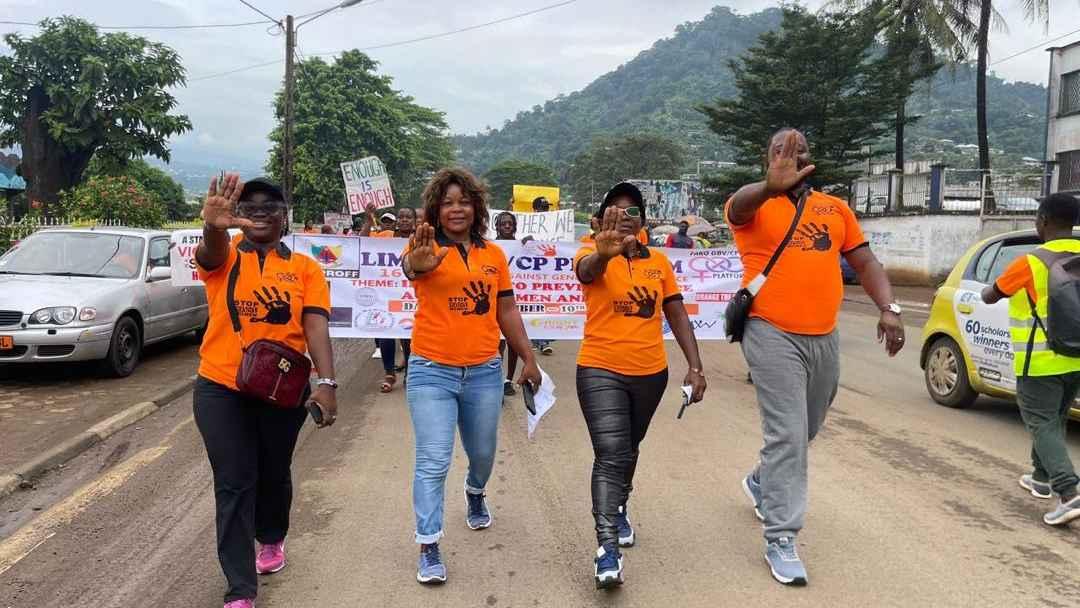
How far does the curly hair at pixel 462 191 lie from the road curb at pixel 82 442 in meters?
3.24

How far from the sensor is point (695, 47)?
198 m

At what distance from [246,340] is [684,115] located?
142727 millimetres

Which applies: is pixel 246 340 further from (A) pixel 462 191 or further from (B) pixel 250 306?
(A) pixel 462 191

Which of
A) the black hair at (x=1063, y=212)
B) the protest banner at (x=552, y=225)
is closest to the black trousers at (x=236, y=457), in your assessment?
the black hair at (x=1063, y=212)

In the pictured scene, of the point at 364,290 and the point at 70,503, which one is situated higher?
the point at 364,290

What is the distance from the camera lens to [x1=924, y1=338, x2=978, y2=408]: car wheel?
6961mm

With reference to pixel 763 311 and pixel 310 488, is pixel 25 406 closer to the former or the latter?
pixel 310 488

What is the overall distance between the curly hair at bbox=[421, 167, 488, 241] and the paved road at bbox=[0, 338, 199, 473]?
3.50 meters

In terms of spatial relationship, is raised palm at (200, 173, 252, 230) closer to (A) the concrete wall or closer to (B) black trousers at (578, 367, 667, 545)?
(B) black trousers at (578, 367, 667, 545)

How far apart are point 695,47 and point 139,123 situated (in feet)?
627

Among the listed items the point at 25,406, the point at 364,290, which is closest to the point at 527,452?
the point at 364,290

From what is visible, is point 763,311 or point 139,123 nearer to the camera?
point 763,311

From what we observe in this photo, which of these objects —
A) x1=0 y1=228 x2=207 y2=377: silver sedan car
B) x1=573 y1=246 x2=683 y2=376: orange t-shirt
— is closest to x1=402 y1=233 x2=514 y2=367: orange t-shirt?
x1=573 y1=246 x2=683 y2=376: orange t-shirt

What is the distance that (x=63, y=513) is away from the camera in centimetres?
439
